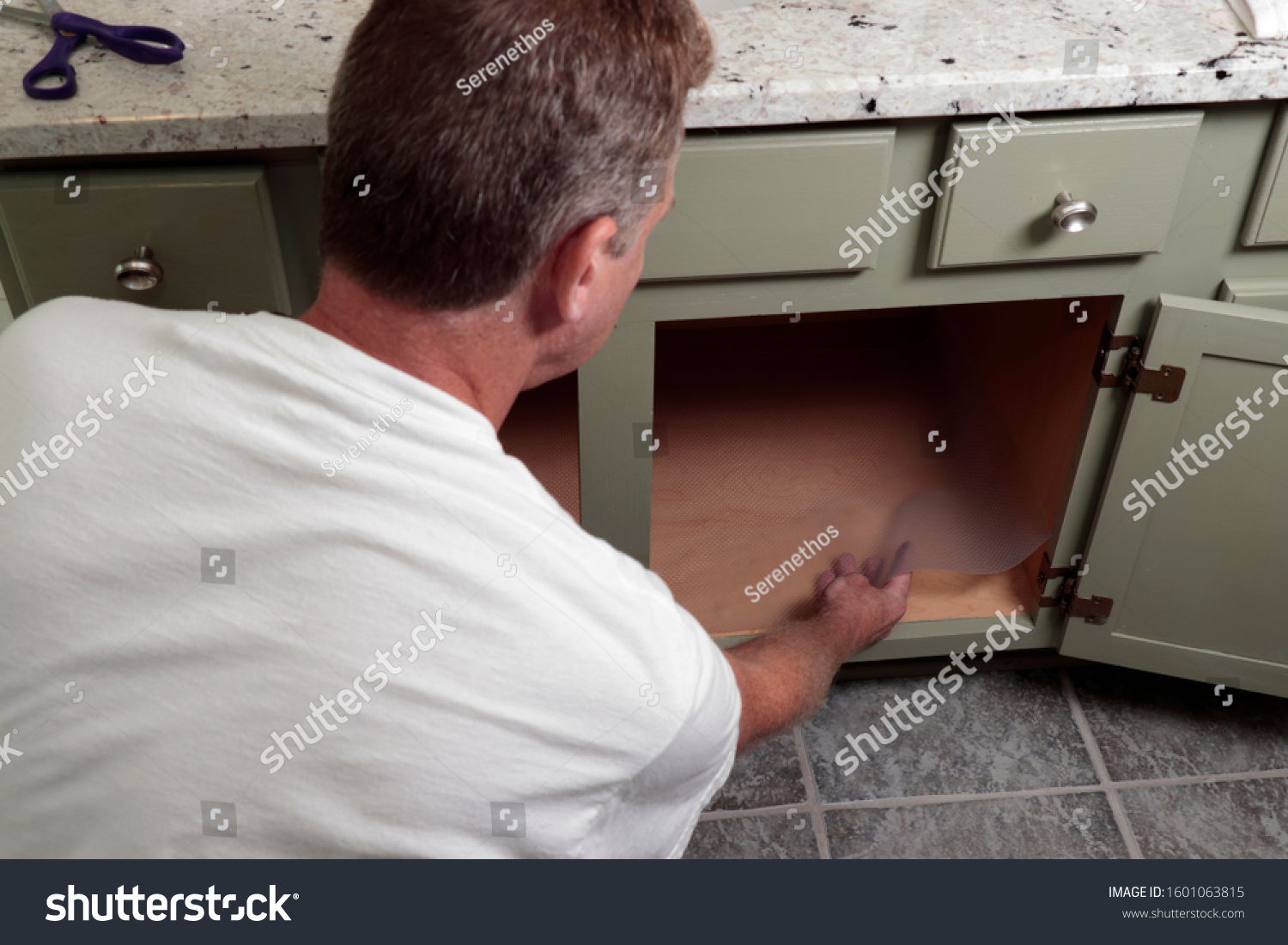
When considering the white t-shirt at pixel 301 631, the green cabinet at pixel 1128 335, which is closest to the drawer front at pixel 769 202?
the green cabinet at pixel 1128 335

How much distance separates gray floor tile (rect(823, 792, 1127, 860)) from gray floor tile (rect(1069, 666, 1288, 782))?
0.09 meters

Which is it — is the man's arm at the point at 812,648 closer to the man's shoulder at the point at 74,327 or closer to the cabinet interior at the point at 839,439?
the cabinet interior at the point at 839,439

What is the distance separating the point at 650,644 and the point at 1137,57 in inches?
30.4

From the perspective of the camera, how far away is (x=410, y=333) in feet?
2.50

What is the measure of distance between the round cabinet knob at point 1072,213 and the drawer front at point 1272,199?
167mm

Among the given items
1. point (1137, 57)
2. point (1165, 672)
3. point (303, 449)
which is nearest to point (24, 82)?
point (303, 449)

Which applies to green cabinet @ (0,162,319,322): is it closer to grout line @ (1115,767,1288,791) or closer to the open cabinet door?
the open cabinet door

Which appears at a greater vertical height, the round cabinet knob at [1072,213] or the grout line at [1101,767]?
the round cabinet knob at [1072,213]

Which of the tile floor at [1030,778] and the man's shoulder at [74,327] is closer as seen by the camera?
the man's shoulder at [74,327]

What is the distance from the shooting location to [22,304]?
3.86 ft
